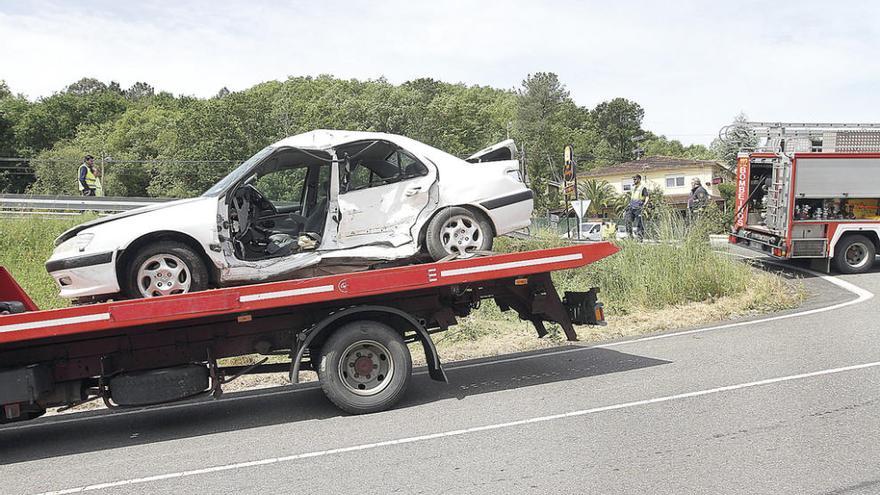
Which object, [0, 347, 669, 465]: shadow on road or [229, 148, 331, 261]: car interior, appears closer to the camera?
[0, 347, 669, 465]: shadow on road

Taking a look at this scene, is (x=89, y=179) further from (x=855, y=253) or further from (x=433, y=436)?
(x=855, y=253)

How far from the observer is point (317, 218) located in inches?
281

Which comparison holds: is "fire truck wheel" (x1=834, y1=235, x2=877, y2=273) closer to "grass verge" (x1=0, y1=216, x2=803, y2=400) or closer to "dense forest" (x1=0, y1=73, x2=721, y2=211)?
"grass verge" (x1=0, y1=216, x2=803, y2=400)

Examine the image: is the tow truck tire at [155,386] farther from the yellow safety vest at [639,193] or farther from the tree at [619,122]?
the tree at [619,122]

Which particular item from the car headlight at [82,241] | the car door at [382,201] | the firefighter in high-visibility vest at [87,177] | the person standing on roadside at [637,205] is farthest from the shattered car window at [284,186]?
the firefighter in high-visibility vest at [87,177]

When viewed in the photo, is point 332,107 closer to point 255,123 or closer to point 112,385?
point 255,123

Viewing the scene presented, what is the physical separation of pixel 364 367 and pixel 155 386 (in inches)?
69.3

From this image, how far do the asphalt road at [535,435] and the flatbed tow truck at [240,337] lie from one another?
0.40m

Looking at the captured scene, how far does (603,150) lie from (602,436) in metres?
78.7

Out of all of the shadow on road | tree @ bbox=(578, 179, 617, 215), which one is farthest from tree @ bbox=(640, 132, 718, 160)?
the shadow on road

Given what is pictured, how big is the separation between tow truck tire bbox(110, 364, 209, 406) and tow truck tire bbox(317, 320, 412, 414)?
112 cm

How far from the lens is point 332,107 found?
63.3 meters

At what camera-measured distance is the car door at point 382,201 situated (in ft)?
23.3

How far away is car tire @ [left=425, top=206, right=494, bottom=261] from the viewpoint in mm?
7184
